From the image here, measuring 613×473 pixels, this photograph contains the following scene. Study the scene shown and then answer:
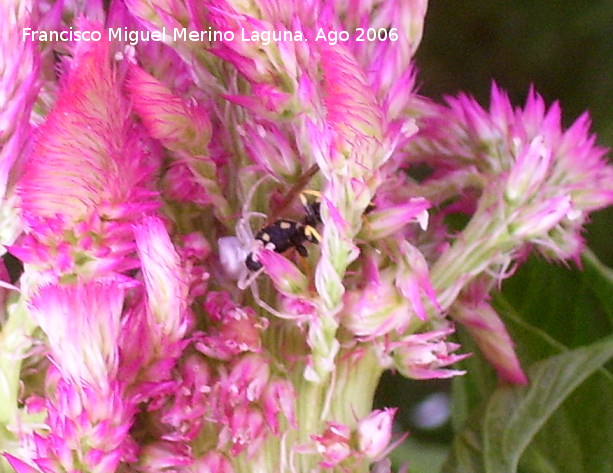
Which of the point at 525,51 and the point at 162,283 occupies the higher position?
the point at 525,51

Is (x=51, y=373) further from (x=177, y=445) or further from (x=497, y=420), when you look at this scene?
(x=497, y=420)

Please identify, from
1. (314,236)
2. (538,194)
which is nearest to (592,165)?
(538,194)

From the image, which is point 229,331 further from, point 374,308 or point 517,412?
point 517,412

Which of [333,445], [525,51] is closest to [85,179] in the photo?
[333,445]

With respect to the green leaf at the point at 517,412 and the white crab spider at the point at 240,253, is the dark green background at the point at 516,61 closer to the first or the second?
the green leaf at the point at 517,412

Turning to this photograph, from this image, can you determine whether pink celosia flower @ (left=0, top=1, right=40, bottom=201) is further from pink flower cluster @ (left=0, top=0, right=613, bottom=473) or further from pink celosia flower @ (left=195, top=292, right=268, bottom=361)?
pink celosia flower @ (left=195, top=292, right=268, bottom=361)

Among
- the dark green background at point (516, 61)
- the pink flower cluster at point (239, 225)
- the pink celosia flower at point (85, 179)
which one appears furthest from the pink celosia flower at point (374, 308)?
the dark green background at point (516, 61)
